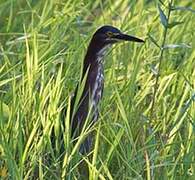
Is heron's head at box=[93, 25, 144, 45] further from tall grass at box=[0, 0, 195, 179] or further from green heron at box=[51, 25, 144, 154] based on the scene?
tall grass at box=[0, 0, 195, 179]

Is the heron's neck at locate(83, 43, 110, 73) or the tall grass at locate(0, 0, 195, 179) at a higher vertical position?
the heron's neck at locate(83, 43, 110, 73)

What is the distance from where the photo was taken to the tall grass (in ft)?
9.75

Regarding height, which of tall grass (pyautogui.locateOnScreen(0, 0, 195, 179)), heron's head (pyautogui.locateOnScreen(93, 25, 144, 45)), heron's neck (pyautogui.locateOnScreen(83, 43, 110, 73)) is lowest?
tall grass (pyautogui.locateOnScreen(0, 0, 195, 179))

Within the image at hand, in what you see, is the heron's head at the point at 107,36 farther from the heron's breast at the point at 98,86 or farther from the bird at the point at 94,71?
the heron's breast at the point at 98,86

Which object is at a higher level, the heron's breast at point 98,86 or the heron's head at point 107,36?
the heron's head at point 107,36

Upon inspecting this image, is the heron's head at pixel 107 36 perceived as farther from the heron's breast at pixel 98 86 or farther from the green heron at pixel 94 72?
the heron's breast at pixel 98 86

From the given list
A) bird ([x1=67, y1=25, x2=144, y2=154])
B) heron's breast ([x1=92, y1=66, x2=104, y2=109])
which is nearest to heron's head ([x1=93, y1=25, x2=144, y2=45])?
bird ([x1=67, y1=25, x2=144, y2=154])

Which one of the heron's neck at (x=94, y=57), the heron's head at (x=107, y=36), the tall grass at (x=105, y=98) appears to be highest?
the heron's head at (x=107, y=36)

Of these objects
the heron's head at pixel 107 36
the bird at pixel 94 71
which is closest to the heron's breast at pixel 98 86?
the bird at pixel 94 71

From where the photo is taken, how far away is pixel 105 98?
3541 millimetres

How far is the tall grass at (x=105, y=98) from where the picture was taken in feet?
9.75

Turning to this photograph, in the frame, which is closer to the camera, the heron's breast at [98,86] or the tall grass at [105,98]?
the tall grass at [105,98]

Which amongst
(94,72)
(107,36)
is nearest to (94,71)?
(94,72)

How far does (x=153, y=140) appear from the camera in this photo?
318 centimetres
